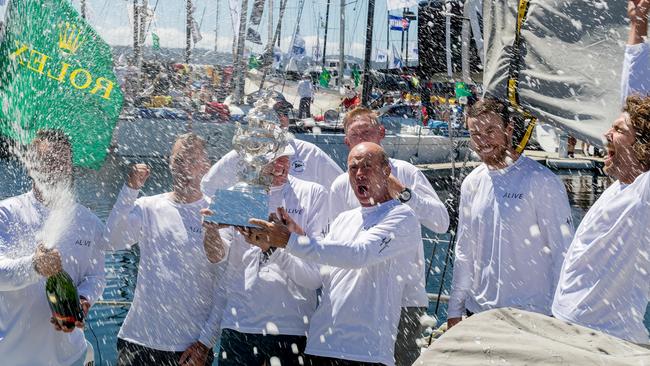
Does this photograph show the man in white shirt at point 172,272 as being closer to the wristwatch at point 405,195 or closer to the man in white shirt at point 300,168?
the man in white shirt at point 300,168

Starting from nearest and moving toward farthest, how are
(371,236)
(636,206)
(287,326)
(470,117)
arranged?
(636,206)
(371,236)
(287,326)
(470,117)

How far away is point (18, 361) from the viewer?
3430 mm

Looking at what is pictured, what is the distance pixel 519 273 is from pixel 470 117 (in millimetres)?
840

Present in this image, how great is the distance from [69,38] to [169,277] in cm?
164

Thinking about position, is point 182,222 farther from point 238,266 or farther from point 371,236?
point 371,236

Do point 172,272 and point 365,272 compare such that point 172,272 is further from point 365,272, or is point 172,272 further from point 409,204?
point 409,204

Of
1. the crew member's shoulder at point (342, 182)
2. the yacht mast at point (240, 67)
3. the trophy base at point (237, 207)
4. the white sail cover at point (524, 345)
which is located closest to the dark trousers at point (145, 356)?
the trophy base at point (237, 207)

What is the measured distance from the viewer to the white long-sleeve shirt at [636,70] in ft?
9.85

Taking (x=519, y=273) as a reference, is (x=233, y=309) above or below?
below

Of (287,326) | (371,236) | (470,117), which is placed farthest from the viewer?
(470,117)

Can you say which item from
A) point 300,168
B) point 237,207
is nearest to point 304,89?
point 300,168

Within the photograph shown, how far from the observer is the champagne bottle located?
3.32 m

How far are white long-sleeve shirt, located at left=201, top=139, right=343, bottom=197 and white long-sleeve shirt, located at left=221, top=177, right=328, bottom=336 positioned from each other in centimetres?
77

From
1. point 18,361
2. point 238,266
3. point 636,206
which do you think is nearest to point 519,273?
point 636,206
